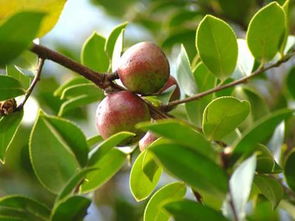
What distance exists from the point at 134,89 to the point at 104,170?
0.14 metres

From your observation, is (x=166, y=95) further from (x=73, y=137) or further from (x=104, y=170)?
(x=73, y=137)

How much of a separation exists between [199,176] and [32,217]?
0.22 metres

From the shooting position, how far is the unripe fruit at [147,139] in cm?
112

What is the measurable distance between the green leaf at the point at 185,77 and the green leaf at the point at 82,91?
0.15 meters

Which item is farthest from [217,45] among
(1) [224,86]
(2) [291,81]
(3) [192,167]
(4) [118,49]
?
(2) [291,81]

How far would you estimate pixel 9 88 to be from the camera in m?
1.11

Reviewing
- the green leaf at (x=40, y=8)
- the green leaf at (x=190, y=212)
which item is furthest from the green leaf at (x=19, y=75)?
the green leaf at (x=190, y=212)

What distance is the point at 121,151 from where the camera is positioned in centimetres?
116

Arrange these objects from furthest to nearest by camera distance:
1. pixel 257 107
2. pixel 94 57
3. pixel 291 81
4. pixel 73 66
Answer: pixel 291 81 → pixel 257 107 → pixel 94 57 → pixel 73 66

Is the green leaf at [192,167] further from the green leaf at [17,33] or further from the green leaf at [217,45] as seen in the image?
the green leaf at [217,45]

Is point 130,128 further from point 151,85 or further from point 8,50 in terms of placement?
point 8,50

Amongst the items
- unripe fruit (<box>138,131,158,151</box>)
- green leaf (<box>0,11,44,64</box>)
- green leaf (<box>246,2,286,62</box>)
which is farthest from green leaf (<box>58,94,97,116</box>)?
green leaf (<box>0,11,44,64</box>)

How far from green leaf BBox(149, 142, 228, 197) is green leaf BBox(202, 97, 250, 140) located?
0.27 m

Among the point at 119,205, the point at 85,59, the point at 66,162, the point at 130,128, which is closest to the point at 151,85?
the point at 130,128
